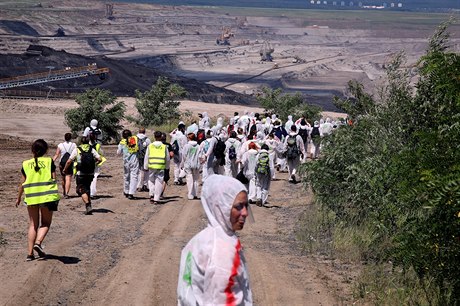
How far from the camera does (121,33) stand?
148m

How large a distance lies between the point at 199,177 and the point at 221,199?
607 inches

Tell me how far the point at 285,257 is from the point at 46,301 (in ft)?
14.1

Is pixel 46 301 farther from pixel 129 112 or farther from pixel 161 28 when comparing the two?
pixel 161 28

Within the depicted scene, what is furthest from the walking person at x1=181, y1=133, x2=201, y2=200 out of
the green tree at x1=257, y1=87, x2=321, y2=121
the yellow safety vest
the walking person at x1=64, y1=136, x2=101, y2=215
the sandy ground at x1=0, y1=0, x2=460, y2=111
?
the sandy ground at x1=0, y1=0, x2=460, y2=111

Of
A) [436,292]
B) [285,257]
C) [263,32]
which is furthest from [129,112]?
[263,32]

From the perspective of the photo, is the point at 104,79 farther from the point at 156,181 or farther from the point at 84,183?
the point at 84,183

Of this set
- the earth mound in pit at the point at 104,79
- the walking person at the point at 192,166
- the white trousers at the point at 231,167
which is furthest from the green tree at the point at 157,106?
the earth mound in pit at the point at 104,79

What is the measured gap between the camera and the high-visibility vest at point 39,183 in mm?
12484

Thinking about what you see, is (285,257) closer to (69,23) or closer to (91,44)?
(91,44)

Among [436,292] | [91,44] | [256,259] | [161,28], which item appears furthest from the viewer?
[161,28]

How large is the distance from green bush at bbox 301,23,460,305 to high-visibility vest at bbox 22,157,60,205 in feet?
13.4

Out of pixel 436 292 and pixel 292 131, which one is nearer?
pixel 436 292

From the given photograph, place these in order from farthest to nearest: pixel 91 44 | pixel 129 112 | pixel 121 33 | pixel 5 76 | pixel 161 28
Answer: pixel 161 28
pixel 121 33
pixel 91 44
pixel 5 76
pixel 129 112

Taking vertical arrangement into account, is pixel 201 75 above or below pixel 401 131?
below
